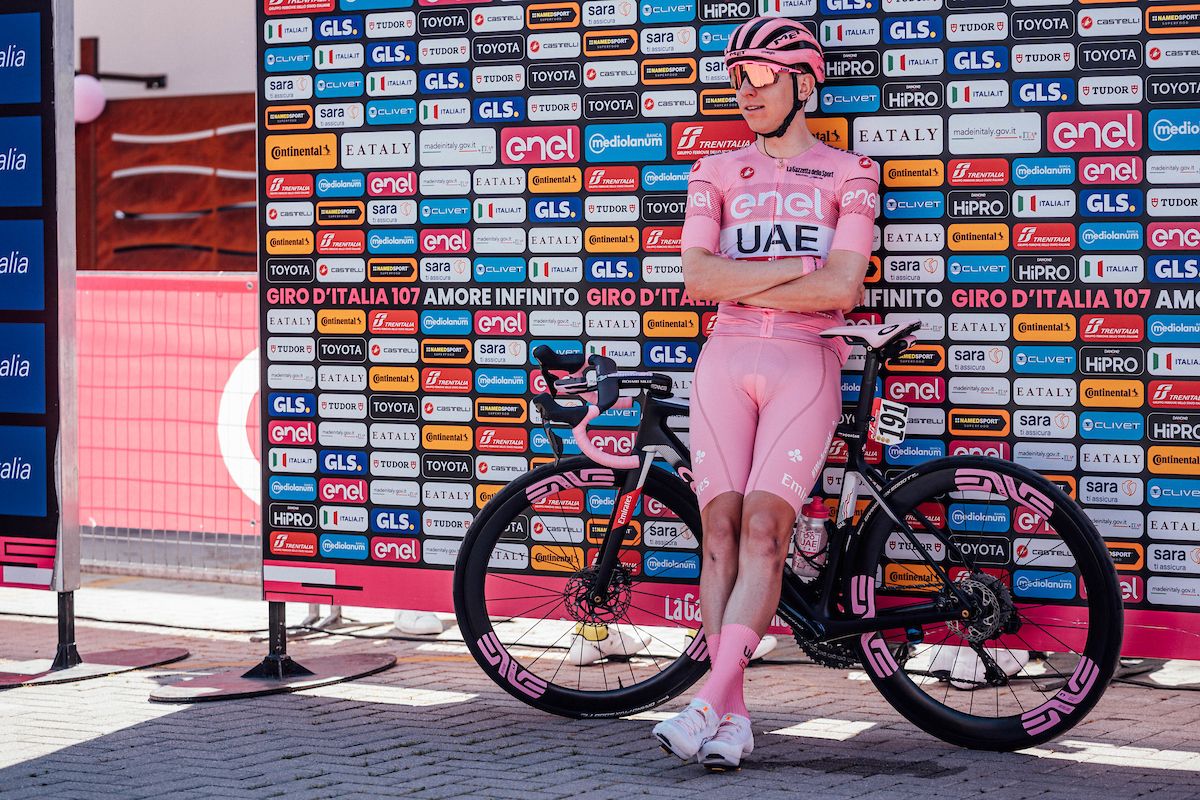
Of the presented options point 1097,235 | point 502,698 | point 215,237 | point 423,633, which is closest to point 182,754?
point 502,698

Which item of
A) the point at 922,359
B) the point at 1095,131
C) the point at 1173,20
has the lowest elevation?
the point at 922,359

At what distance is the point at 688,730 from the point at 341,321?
7.92 ft

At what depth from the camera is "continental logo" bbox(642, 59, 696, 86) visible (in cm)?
598

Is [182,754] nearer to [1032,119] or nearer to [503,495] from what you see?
[503,495]

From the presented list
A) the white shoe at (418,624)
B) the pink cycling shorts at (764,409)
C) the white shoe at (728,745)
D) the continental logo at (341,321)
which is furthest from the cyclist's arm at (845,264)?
the white shoe at (418,624)

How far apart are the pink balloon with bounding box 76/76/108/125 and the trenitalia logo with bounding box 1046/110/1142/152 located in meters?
9.51

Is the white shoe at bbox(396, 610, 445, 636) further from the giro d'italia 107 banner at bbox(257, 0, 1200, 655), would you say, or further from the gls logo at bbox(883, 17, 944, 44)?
the gls logo at bbox(883, 17, 944, 44)

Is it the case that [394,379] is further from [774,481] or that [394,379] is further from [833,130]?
[833,130]

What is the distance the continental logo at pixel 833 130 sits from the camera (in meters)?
5.83

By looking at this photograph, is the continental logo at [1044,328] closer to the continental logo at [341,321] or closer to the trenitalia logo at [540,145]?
the trenitalia logo at [540,145]

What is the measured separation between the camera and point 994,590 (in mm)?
5375

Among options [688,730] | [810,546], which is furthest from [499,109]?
[688,730]

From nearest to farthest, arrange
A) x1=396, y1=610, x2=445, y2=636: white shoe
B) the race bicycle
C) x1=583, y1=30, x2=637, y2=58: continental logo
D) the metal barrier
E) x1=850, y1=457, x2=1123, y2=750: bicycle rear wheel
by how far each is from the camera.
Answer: x1=850, y1=457, x2=1123, y2=750: bicycle rear wheel, the race bicycle, x1=583, y1=30, x2=637, y2=58: continental logo, x1=396, y1=610, x2=445, y2=636: white shoe, the metal barrier

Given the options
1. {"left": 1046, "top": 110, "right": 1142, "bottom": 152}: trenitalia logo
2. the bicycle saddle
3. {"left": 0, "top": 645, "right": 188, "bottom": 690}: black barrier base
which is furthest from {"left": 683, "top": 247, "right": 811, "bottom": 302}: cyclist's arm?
{"left": 0, "top": 645, "right": 188, "bottom": 690}: black barrier base
